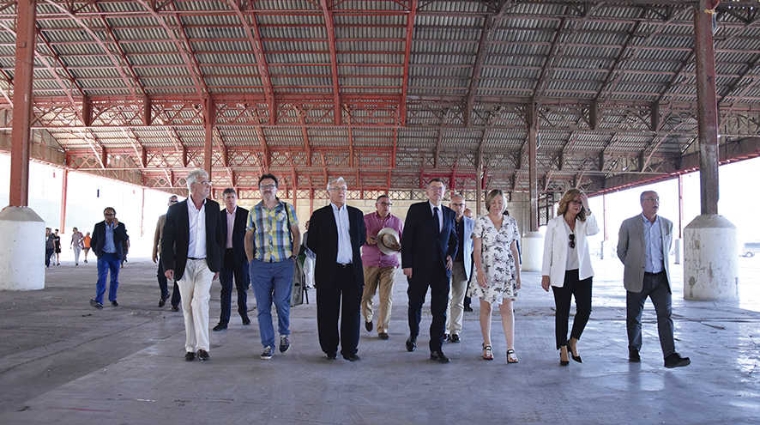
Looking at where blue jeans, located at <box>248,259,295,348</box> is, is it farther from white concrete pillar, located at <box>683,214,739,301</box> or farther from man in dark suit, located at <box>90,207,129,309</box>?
white concrete pillar, located at <box>683,214,739,301</box>

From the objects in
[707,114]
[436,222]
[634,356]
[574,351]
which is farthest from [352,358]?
[707,114]

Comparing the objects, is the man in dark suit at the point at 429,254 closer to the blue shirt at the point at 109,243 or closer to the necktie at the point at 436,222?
the necktie at the point at 436,222

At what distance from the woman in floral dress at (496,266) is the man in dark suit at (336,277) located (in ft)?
3.95

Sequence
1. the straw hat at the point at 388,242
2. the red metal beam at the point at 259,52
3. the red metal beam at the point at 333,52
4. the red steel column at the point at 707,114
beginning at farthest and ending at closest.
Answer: the red metal beam at the point at 259,52 < the red metal beam at the point at 333,52 < the red steel column at the point at 707,114 < the straw hat at the point at 388,242

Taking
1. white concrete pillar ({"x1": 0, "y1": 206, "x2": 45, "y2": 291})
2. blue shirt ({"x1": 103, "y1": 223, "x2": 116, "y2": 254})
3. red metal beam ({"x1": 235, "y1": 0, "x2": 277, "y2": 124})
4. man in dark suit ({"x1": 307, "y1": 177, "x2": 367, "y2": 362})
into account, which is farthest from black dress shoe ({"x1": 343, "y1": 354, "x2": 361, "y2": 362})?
red metal beam ({"x1": 235, "y1": 0, "x2": 277, "y2": 124})

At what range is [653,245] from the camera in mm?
5105

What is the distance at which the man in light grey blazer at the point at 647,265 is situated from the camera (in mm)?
5023

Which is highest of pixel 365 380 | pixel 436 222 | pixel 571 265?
pixel 436 222

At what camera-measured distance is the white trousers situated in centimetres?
512

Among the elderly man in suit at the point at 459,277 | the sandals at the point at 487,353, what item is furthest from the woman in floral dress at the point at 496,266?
the elderly man in suit at the point at 459,277

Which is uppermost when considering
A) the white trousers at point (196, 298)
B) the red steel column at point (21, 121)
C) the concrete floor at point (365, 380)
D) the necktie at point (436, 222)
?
the red steel column at point (21, 121)

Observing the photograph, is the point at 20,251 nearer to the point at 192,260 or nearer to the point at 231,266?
the point at 231,266

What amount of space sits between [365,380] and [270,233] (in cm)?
176

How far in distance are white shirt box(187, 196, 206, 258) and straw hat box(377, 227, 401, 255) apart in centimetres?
226
